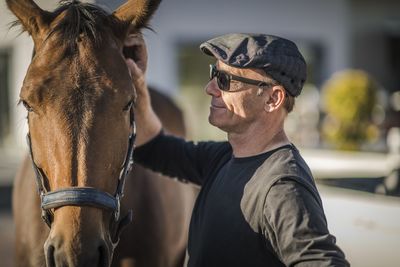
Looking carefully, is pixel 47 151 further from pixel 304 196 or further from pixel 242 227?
pixel 304 196

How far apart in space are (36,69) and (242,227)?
98cm

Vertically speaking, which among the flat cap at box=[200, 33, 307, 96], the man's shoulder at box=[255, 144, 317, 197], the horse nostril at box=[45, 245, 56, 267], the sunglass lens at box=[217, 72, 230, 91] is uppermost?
the flat cap at box=[200, 33, 307, 96]

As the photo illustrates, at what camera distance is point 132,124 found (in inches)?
96.6

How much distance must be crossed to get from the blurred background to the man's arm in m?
6.29

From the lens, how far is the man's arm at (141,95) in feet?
8.89

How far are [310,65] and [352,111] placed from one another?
21.1 ft

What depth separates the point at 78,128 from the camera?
7.15ft

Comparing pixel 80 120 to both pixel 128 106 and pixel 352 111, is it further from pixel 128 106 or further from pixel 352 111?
pixel 352 111

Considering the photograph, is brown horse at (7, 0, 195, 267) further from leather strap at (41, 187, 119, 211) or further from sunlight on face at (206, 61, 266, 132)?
sunlight on face at (206, 61, 266, 132)

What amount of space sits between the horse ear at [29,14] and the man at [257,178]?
696 millimetres

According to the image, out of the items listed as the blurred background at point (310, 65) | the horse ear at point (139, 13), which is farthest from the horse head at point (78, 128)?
the blurred background at point (310, 65)

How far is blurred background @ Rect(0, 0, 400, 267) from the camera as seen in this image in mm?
11883

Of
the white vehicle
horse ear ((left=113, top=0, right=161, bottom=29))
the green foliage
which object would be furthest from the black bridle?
the green foliage

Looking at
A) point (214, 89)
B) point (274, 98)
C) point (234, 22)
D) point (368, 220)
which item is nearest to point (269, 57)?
point (274, 98)
